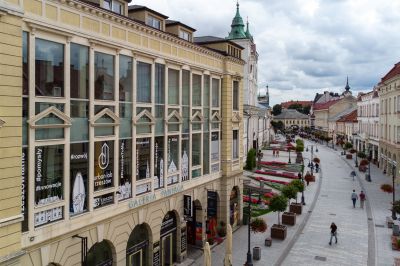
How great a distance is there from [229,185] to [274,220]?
679cm

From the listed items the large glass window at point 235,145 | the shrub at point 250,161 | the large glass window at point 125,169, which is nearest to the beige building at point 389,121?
the shrub at point 250,161

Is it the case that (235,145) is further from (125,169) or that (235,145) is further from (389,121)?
(389,121)

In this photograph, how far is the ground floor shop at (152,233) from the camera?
14016 millimetres

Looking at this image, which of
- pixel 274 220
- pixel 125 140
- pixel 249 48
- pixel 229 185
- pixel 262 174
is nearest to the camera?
pixel 125 140

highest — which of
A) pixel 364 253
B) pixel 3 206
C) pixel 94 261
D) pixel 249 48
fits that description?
pixel 249 48

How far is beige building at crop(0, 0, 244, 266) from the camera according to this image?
1180cm

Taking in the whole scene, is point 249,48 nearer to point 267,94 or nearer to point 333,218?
point 333,218

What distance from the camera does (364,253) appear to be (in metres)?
24.2

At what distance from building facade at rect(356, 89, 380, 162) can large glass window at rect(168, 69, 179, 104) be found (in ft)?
172

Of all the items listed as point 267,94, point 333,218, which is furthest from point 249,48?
point 267,94

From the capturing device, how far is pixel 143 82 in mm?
18328

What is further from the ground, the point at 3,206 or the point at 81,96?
the point at 81,96

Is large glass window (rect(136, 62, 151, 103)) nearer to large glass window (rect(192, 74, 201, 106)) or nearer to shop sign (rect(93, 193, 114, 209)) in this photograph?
shop sign (rect(93, 193, 114, 209))

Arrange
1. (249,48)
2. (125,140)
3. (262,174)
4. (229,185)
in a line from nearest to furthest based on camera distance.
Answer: (125,140)
(229,185)
(262,174)
(249,48)
